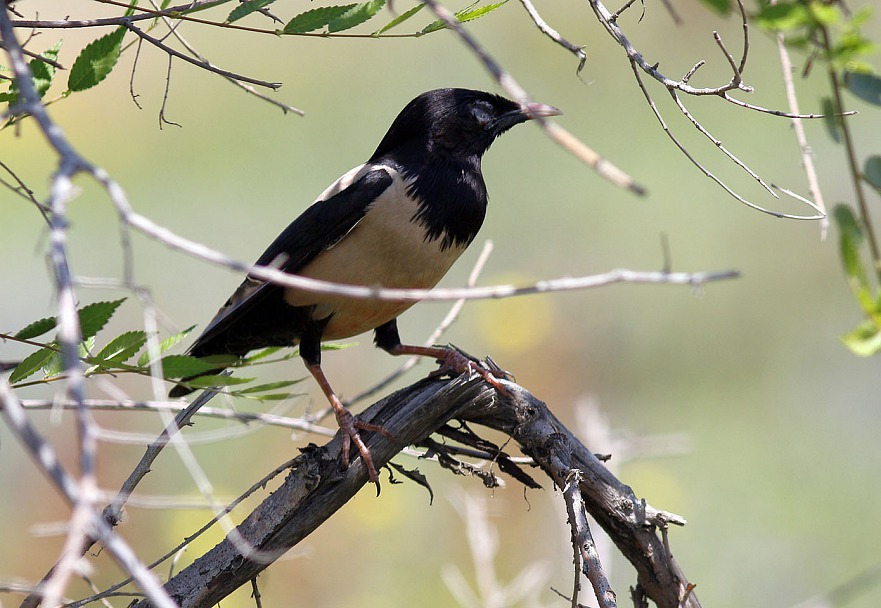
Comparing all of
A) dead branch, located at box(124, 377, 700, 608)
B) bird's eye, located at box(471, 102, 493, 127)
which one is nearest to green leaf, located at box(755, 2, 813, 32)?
dead branch, located at box(124, 377, 700, 608)

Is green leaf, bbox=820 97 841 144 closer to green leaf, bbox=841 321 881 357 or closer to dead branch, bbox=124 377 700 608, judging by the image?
→ green leaf, bbox=841 321 881 357

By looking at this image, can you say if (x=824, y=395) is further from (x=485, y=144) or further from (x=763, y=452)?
(x=485, y=144)

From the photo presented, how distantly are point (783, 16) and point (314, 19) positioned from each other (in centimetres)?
123

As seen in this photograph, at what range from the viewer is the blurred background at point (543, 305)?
6098 millimetres

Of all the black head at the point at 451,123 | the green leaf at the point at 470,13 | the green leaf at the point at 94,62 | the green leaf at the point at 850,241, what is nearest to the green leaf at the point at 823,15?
the green leaf at the point at 850,241

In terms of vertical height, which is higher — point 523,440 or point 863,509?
point 523,440

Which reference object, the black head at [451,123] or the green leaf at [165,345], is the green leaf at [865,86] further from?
the black head at [451,123]

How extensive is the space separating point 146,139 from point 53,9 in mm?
1724

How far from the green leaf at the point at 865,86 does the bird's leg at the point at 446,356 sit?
132 cm

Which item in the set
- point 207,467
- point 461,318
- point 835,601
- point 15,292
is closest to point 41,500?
point 207,467

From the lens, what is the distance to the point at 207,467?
6.75 m

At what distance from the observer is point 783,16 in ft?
4.95

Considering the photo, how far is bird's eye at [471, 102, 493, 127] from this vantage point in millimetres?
3859

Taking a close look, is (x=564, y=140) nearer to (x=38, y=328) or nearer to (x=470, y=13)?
(x=470, y=13)
